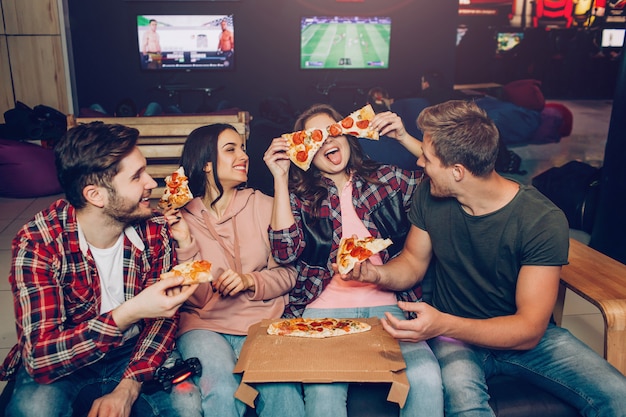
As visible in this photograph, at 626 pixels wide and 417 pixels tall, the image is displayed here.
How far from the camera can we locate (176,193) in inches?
104

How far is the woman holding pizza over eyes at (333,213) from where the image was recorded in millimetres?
2570

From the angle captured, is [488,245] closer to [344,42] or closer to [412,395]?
[412,395]

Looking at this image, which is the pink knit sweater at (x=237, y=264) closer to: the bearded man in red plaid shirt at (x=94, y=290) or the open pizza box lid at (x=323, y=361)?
the bearded man in red plaid shirt at (x=94, y=290)

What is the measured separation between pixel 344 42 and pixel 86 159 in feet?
29.3

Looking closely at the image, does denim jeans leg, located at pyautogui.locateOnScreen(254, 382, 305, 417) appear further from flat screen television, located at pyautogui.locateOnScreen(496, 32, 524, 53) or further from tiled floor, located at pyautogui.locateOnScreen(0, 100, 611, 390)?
flat screen television, located at pyautogui.locateOnScreen(496, 32, 524, 53)

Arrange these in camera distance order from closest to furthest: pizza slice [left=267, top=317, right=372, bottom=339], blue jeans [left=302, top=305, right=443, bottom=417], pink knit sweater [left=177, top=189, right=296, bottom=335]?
blue jeans [left=302, top=305, right=443, bottom=417]
pizza slice [left=267, top=317, right=372, bottom=339]
pink knit sweater [left=177, top=189, right=296, bottom=335]

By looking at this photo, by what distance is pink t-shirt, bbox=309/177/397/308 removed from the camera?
2.58 metres

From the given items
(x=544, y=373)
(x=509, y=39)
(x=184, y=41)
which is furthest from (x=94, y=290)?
(x=509, y=39)

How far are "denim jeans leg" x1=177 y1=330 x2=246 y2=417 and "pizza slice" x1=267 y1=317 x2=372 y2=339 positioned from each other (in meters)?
0.21

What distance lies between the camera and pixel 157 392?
6.91 ft

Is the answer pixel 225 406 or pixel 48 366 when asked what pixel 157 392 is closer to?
pixel 225 406

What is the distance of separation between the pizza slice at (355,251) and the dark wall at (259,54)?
7.59 meters

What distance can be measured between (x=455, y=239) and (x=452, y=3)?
31.1 ft

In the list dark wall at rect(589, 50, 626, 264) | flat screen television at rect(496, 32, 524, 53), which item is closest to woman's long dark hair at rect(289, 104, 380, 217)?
dark wall at rect(589, 50, 626, 264)
